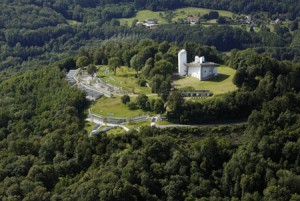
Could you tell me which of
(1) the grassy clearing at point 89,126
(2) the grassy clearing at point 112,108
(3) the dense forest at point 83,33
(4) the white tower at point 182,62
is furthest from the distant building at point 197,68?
(3) the dense forest at point 83,33

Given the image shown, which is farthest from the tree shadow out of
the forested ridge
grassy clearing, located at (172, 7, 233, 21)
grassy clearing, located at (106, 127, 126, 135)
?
grassy clearing, located at (172, 7, 233, 21)

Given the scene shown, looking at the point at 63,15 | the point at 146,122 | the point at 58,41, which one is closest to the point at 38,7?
the point at 63,15

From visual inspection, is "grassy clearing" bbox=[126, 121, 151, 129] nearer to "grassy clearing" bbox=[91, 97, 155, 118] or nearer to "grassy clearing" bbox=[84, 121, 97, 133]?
"grassy clearing" bbox=[91, 97, 155, 118]

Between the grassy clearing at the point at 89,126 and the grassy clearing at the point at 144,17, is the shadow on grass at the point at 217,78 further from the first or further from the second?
the grassy clearing at the point at 144,17

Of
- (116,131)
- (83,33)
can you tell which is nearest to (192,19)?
(83,33)

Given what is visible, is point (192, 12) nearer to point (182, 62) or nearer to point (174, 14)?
point (174, 14)

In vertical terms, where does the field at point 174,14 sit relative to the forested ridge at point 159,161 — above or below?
above

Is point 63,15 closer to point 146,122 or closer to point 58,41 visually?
point 58,41

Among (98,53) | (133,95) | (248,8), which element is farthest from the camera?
(248,8)
